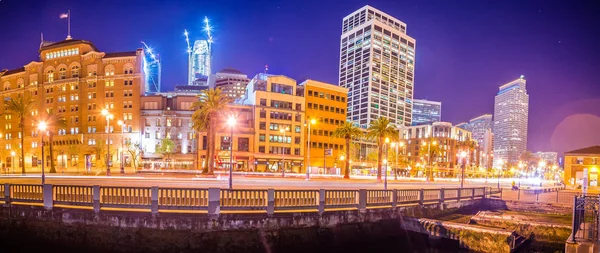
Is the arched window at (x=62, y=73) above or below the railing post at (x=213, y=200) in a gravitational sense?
above

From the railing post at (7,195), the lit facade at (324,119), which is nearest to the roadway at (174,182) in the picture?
the railing post at (7,195)

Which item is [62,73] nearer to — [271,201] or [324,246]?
[271,201]

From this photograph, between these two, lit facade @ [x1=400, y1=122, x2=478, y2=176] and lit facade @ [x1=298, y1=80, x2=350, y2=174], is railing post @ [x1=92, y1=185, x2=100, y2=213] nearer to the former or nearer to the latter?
lit facade @ [x1=298, y1=80, x2=350, y2=174]

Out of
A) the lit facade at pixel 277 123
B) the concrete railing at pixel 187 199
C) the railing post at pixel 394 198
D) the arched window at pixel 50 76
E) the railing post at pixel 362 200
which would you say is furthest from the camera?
the arched window at pixel 50 76

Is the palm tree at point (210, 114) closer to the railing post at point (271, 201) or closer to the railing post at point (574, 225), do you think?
the railing post at point (271, 201)

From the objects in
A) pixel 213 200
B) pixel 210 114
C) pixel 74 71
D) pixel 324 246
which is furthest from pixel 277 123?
pixel 213 200

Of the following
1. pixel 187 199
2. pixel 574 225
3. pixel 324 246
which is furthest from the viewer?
pixel 324 246

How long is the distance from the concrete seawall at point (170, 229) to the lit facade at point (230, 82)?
156 metres

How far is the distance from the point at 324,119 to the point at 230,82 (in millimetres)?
96594

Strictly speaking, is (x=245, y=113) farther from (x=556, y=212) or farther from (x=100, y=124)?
(x=556, y=212)

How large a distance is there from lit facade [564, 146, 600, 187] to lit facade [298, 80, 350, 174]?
47236 mm

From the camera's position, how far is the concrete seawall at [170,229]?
47.1 ft

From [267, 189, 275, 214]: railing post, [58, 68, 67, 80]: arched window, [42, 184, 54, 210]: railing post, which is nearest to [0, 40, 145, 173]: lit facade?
[58, 68, 67, 80]: arched window

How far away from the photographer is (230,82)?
583ft
